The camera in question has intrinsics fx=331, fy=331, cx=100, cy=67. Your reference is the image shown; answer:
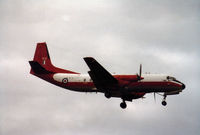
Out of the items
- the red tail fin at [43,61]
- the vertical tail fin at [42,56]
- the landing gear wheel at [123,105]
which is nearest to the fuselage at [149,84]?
the landing gear wheel at [123,105]

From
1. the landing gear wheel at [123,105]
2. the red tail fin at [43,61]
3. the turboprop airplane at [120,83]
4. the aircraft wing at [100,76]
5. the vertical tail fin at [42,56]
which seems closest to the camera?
the aircraft wing at [100,76]

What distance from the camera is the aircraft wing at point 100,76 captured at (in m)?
36.7

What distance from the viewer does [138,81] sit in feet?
125

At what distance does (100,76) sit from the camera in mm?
37719

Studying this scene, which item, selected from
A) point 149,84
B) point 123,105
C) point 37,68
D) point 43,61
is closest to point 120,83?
point 149,84

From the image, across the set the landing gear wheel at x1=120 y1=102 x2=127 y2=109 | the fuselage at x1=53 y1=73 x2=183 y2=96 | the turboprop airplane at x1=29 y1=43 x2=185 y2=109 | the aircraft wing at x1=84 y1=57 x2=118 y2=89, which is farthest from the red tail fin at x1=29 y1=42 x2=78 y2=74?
the fuselage at x1=53 y1=73 x2=183 y2=96

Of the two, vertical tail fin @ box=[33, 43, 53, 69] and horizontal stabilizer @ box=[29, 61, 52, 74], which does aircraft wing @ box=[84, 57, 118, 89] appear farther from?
vertical tail fin @ box=[33, 43, 53, 69]

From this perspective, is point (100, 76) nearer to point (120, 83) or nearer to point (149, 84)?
point (120, 83)

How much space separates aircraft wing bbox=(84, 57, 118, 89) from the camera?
120 ft

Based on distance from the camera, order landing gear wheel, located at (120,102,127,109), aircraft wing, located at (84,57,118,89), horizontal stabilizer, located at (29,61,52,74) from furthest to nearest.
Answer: horizontal stabilizer, located at (29,61,52,74) → landing gear wheel, located at (120,102,127,109) → aircraft wing, located at (84,57,118,89)

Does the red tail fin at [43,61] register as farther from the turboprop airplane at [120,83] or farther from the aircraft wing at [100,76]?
the aircraft wing at [100,76]

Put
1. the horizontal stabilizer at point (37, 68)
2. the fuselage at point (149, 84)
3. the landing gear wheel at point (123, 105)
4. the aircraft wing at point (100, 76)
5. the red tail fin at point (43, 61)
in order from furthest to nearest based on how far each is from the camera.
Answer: the red tail fin at point (43, 61), the horizontal stabilizer at point (37, 68), the landing gear wheel at point (123, 105), the fuselage at point (149, 84), the aircraft wing at point (100, 76)

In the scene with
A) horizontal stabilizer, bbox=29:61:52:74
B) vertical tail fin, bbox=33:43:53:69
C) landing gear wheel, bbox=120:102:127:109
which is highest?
vertical tail fin, bbox=33:43:53:69

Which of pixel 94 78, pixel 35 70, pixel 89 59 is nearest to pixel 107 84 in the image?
pixel 94 78
